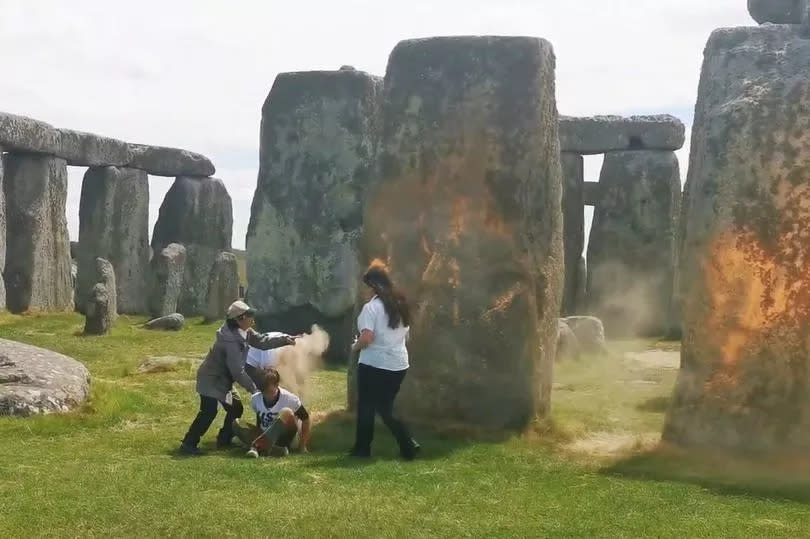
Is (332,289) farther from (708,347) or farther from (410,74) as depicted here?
(708,347)

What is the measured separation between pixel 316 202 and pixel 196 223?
928 cm

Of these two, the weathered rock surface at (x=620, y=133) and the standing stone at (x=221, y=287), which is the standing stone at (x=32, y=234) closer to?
the standing stone at (x=221, y=287)

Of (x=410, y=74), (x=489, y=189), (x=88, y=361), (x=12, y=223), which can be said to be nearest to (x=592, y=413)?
(x=489, y=189)

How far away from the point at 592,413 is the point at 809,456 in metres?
2.82

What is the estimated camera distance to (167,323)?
17.2 meters

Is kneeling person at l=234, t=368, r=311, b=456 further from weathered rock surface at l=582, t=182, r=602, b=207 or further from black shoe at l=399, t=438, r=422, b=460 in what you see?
weathered rock surface at l=582, t=182, r=602, b=207

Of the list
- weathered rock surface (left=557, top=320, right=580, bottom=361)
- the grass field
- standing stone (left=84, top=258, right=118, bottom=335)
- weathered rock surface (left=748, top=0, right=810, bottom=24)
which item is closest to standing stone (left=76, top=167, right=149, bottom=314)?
standing stone (left=84, top=258, right=118, bottom=335)

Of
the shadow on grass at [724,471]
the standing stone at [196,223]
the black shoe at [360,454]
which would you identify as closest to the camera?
the shadow on grass at [724,471]

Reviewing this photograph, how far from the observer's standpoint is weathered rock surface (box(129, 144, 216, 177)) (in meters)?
21.7

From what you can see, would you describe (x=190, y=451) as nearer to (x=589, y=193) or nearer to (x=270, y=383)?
(x=270, y=383)

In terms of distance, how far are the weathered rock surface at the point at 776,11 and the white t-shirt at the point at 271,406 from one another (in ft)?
14.4

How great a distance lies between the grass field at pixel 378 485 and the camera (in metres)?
5.85

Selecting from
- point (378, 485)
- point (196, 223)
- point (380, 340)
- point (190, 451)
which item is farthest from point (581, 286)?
point (378, 485)

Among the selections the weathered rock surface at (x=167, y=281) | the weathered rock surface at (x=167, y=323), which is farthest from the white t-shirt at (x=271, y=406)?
the weathered rock surface at (x=167, y=281)
